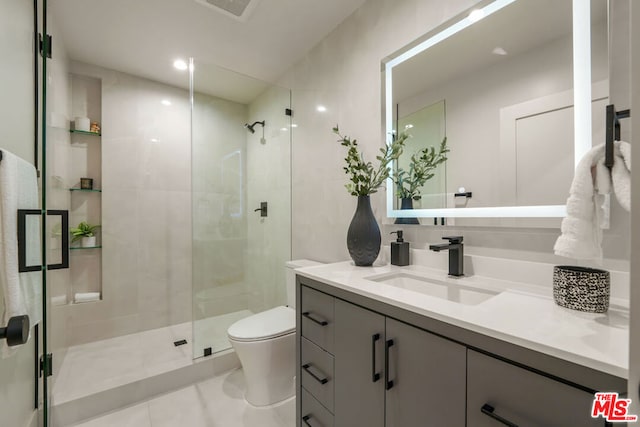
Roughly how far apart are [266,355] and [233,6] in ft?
7.23

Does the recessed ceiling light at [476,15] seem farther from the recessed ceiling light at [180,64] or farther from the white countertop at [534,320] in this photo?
the recessed ceiling light at [180,64]

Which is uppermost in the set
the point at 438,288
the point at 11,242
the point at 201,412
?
the point at 11,242

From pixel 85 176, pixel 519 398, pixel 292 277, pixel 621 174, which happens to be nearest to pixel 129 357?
pixel 292 277

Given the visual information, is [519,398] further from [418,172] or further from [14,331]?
[14,331]

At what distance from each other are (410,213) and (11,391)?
76.9 inches

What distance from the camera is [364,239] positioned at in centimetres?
145

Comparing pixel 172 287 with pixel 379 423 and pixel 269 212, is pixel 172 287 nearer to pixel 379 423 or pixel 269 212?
pixel 269 212

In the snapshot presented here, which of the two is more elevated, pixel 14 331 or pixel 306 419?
pixel 14 331

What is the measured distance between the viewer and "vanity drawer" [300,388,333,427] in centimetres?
119

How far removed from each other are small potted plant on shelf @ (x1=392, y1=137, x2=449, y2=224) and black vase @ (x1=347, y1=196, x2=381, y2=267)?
7.4 inches

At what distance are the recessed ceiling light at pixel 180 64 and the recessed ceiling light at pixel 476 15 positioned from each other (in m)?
2.27

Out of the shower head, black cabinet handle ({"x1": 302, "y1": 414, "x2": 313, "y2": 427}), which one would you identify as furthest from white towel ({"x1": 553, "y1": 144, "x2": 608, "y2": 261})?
the shower head

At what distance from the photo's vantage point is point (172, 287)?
9.34 feet

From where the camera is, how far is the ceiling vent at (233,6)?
1729mm
